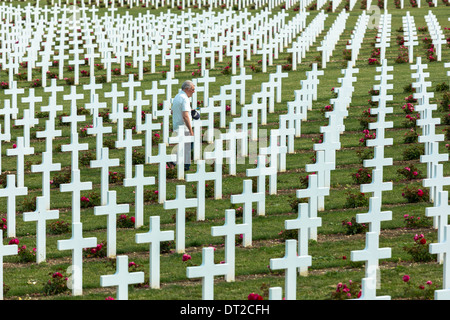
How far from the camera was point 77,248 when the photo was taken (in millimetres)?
8828

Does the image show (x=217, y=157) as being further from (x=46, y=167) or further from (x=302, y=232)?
(x=302, y=232)

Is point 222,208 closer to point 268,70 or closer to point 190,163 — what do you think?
point 190,163

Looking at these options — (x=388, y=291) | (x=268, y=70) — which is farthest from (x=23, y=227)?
(x=268, y=70)

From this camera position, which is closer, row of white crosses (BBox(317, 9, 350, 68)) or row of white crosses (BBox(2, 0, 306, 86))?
row of white crosses (BBox(2, 0, 306, 86))

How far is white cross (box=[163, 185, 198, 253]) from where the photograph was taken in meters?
9.62

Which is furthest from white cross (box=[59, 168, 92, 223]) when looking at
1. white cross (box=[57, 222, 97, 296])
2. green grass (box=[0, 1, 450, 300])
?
white cross (box=[57, 222, 97, 296])

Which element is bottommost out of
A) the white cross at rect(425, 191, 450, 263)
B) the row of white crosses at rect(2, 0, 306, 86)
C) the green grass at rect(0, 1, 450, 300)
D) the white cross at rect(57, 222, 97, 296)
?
the green grass at rect(0, 1, 450, 300)

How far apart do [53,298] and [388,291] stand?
3289 millimetres

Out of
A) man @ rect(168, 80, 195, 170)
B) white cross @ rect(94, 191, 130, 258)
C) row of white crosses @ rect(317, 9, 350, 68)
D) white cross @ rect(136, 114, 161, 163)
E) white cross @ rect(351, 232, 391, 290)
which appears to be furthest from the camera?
row of white crosses @ rect(317, 9, 350, 68)

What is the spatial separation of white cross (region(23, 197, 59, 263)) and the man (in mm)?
4371

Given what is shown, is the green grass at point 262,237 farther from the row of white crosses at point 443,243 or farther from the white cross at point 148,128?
the white cross at point 148,128

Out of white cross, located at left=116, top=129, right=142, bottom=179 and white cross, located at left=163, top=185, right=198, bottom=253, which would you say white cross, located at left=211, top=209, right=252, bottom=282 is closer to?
white cross, located at left=163, top=185, right=198, bottom=253

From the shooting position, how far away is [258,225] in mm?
11258
